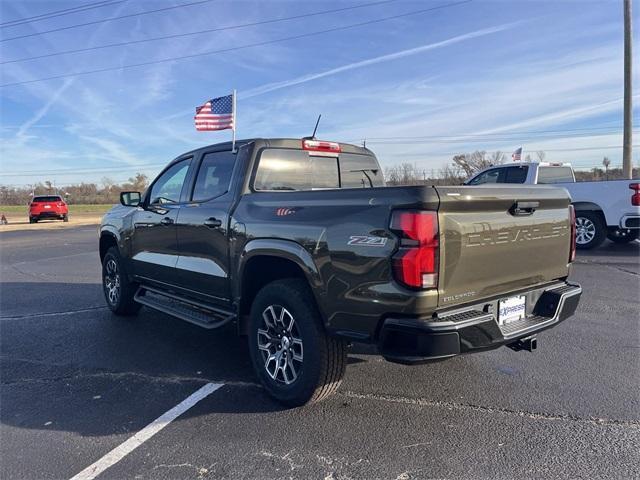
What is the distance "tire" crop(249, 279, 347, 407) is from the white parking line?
49cm

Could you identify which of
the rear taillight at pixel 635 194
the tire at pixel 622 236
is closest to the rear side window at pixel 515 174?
the rear taillight at pixel 635 194

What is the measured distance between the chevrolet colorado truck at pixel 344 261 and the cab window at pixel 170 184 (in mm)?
83

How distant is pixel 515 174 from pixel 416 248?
916cm

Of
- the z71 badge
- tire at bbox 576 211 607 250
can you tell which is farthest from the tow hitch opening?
tire at bbox 576 211 607 250

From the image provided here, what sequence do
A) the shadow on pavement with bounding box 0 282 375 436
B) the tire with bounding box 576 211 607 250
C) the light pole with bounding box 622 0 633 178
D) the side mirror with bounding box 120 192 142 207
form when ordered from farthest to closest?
1. the light pole with bounding box 622 0 633 178
2. the tire with bounding box 576 211 607 250
3. the side mirror with bounding box 120 192 142 207
4. the shadow on pavement with bounding box 0 282 375 436

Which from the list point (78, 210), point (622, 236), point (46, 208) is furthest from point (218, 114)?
point (78, 210)

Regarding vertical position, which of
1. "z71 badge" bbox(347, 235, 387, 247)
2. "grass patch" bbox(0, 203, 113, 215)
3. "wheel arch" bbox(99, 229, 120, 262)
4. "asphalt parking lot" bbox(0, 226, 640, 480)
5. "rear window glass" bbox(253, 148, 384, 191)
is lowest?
"asphalt parking lot" bbox(0, 226, 640, 480)

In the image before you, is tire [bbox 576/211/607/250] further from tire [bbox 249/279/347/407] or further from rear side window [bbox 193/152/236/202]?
tire [bbox 249/279/347/407]

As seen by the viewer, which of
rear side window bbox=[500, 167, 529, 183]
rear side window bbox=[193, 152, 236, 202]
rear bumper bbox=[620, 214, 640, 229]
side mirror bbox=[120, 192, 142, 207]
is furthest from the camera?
rear side window bbox=[500, 167, 529, 183]

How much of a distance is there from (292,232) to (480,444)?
1826mm

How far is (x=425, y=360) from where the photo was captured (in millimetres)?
2789

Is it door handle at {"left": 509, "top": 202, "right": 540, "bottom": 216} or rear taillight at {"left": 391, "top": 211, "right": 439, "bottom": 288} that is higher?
door handle at {"left": 509, "top": 202, "right": 540, "bottom": 216}

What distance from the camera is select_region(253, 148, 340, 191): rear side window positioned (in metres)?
4.25

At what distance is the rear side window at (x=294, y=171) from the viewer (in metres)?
4.25
